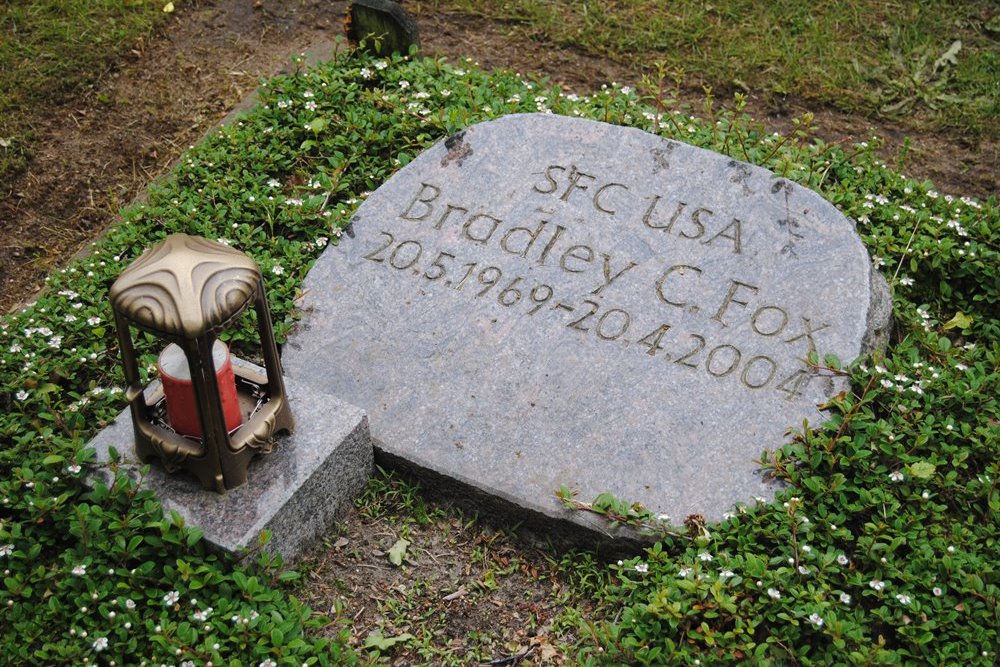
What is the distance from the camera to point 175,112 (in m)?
5.09

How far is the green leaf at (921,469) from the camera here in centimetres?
307

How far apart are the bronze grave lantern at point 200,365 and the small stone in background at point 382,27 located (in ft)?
7.93

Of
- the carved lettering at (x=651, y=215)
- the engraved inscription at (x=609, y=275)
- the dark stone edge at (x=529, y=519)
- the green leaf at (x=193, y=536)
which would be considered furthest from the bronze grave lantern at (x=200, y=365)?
the carved lettering at (x=651, y=215)

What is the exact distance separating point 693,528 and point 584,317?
866 mm

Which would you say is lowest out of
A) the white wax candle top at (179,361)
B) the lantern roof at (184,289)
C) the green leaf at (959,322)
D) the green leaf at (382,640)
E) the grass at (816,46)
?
the green leaf at (382,640)

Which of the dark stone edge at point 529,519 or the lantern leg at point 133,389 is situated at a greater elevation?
the lantern leg at point 133,389

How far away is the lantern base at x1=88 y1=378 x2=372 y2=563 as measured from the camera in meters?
2.83

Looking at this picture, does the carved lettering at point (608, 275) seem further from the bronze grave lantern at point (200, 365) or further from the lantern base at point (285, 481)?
the bronze grave lantern at point (200, 365)

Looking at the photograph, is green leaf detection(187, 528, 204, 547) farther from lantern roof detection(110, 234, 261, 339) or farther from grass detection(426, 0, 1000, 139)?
grass detection(426, 0, 1000, 139)

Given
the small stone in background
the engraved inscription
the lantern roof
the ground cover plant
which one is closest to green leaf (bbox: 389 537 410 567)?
the ground cover plant

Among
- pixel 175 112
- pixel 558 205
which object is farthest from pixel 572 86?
pixel 175 112

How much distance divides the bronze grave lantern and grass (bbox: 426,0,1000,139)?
3128 mm

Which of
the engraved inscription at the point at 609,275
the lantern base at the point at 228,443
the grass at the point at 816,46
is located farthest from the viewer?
the grass at the point at 816,46

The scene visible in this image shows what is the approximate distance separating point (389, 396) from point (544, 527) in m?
0.69
